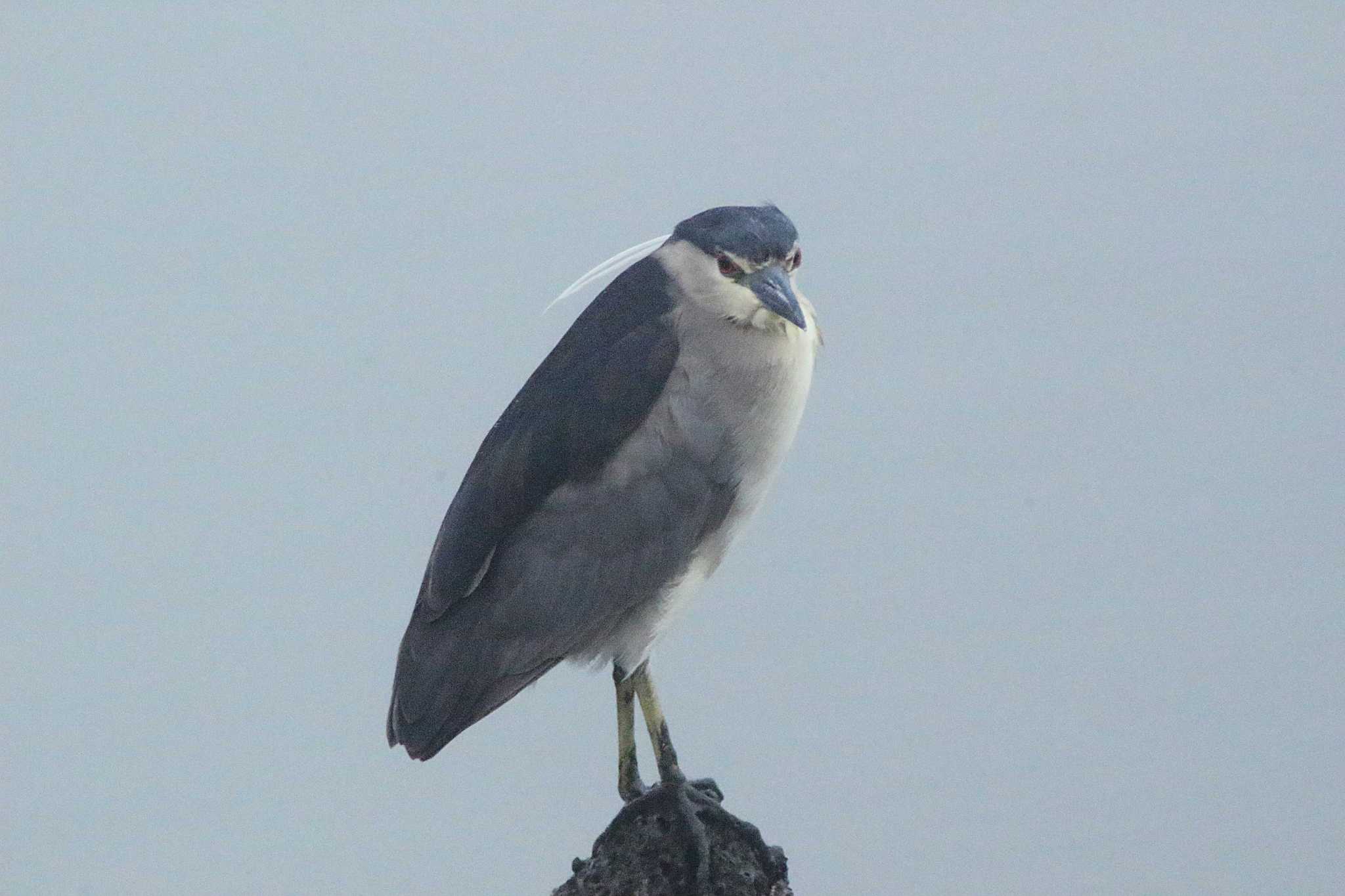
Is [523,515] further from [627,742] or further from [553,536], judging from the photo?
[627,742]

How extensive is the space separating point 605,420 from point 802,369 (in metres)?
0.39

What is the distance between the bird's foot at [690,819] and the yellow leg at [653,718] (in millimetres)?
54

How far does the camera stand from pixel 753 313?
3277mm

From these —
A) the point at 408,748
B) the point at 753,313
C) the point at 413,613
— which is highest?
the point at 753,313

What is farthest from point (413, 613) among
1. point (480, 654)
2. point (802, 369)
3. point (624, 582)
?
point (802, 369)

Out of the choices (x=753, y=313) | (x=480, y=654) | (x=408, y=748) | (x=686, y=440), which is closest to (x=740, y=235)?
(x=753, y=313)

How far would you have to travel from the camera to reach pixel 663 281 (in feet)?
11.0

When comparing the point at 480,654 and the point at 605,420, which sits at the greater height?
the point at 605,420

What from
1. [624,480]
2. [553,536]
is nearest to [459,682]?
[553,536]

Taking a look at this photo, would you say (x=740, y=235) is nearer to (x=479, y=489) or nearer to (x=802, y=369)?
(x=802, y=369)

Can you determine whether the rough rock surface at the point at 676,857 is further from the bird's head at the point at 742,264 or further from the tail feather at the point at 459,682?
the bird's head at the point at 742,264

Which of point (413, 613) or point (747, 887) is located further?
point (413, 613)

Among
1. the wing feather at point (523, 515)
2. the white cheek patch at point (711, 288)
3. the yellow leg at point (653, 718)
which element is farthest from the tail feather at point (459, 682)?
the white cheek patch at point (711, 288)

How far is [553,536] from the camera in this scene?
3.38 metres
